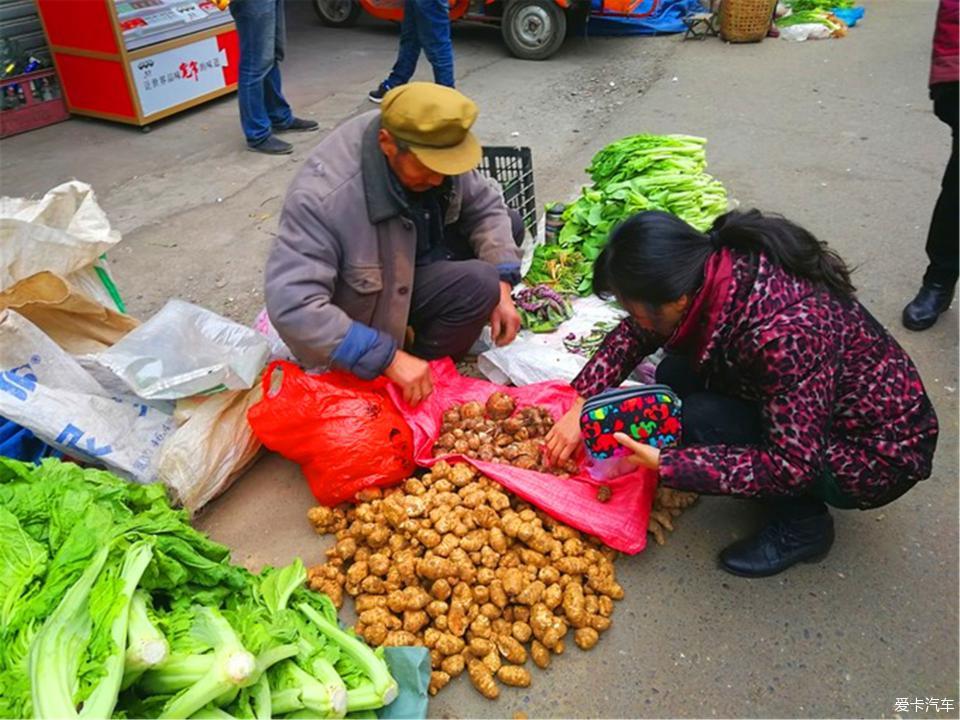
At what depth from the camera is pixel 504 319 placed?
301 centimetres

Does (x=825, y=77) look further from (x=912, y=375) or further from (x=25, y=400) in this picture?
(x=25, y=400)

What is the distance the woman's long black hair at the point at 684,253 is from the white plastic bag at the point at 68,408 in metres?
1.63

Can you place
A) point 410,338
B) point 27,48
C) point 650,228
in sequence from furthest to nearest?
point 27,48
point 410,338
point 650,228

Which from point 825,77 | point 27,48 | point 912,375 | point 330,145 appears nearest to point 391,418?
point 330,145

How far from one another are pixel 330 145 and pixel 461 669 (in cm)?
168

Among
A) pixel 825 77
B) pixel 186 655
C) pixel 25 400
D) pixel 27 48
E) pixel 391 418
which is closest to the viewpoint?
pixel 186 655

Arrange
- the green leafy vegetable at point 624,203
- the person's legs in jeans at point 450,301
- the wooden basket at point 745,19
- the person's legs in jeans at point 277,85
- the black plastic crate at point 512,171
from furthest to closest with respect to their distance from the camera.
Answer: the wooden basket at point 745,19
the person's legs in jeans at point 277,85
the black plastic crate at point 512,171
the green leafy vegetable at point 624,203
the person's legs in jeans at point 450,301

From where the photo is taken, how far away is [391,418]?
104 inches

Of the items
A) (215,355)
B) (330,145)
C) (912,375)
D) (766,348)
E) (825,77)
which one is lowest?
(825,77)

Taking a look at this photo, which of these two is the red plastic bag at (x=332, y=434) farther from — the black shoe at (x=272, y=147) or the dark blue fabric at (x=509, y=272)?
the black shoe at (x=272, y=147)

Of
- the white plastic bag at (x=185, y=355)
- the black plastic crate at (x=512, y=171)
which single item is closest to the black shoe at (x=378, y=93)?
the black plastic crate at (x=512, y=171)

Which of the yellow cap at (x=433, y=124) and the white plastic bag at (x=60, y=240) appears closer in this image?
the yellow cap at (x=433, y=124)

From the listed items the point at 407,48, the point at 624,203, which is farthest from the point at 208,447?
the point at 407,48

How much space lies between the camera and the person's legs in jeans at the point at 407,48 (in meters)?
6.23
